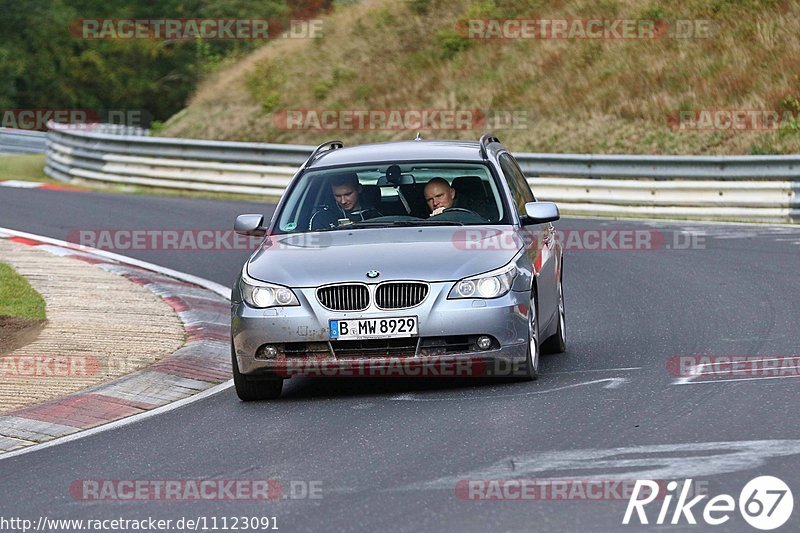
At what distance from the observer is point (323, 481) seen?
687cm

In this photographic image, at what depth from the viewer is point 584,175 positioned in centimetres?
2412

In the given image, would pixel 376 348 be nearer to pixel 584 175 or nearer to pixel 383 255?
pixel 383 255

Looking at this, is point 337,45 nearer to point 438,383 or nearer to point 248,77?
point 248,77

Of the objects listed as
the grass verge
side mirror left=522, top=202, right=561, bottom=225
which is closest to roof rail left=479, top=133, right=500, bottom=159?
side mirror left=522, top=202, right=561, bottom=225

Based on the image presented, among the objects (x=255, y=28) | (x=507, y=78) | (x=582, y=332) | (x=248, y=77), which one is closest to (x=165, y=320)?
(x=582, y=332)

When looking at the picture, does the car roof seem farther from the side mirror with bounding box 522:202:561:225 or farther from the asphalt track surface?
the asphalt track surface

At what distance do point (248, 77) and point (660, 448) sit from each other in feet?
106

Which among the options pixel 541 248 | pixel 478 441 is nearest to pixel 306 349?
pixel 478 441

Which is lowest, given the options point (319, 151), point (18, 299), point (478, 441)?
point (18, 299)

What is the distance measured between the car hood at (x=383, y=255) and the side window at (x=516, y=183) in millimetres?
721

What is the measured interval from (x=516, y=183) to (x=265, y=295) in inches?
103

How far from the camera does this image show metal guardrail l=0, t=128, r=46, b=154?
3875cm

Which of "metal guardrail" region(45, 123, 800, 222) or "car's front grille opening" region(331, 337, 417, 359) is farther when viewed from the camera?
"metal guardrail" region(45, 123, 800, 222)

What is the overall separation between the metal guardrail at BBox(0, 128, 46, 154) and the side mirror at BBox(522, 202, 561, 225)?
30.4 metres
